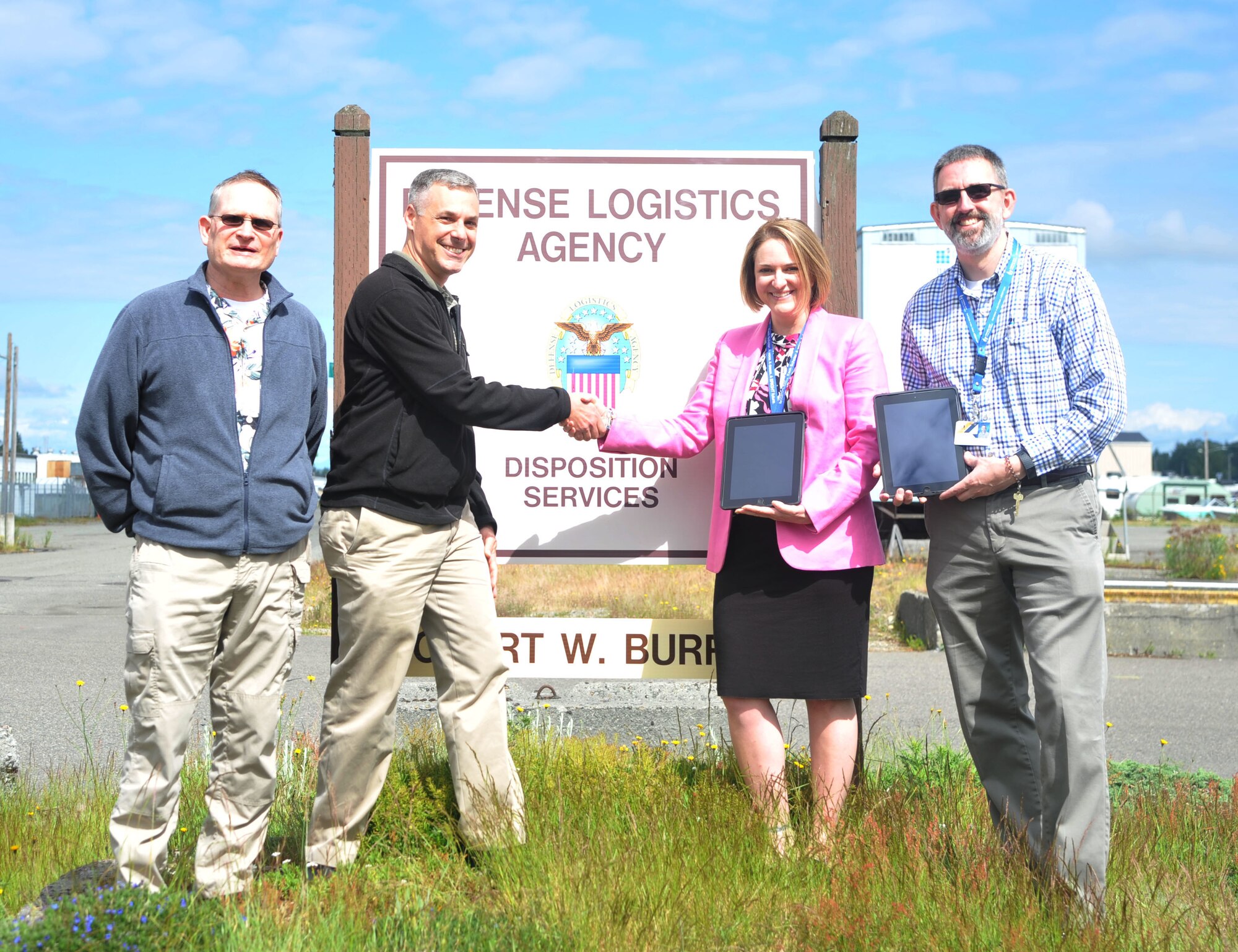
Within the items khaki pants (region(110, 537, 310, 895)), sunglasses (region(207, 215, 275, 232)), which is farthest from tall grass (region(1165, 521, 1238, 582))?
sunglasses (region(207, 215, 275, 232))

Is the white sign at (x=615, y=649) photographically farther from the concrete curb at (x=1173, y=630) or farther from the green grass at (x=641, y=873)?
the concrete curb at (x=1173, y=630)

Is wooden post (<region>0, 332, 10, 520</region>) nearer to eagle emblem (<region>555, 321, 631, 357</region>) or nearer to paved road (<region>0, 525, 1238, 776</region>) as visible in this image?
paved road (<region>0, 525, 1238, 776</region>)

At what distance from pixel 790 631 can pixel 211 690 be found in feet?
5.91

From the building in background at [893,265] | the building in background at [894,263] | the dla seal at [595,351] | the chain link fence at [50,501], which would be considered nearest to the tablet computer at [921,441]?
the dla seal at [595,351]

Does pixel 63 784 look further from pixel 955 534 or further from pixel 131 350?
pixel 955 534

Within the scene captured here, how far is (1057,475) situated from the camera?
337cm

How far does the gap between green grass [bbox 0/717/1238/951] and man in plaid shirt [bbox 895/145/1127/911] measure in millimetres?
240

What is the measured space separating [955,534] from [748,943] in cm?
138

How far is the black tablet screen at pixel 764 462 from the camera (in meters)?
3.70

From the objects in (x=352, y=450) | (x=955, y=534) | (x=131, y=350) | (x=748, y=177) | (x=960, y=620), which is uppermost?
(x=748, y=177)

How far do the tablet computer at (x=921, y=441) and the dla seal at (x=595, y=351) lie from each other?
138cm

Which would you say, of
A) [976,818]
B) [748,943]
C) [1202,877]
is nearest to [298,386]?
[748,943]

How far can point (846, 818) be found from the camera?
3670mm

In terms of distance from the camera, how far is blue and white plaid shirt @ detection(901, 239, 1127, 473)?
130 inches
